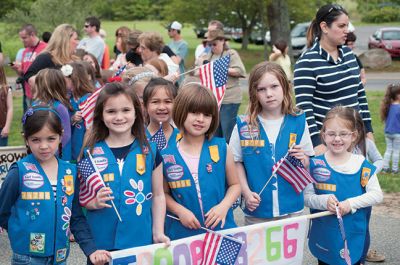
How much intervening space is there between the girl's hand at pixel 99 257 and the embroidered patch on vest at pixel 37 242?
327 mm

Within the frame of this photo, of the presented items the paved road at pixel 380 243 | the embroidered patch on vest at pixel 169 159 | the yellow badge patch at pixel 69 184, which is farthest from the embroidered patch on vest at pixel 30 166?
the paved road at pixel 380 243

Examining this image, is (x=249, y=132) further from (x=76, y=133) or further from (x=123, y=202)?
(x=76, y=133)

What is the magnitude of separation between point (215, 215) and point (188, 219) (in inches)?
6.6

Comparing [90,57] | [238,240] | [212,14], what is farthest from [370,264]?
[212,14]

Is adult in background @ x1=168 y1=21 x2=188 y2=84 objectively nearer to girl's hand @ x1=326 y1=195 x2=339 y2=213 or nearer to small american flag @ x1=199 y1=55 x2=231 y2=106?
small american flag @ x1=199 y1=55 x2=231 y2=106

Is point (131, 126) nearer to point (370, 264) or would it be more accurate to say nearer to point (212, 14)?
point (370, 264)

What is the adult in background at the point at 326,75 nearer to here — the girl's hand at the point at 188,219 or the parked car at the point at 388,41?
the girl's hand at the point at 188,219

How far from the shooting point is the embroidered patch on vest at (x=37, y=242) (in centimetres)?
386

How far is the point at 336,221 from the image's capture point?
4.48m

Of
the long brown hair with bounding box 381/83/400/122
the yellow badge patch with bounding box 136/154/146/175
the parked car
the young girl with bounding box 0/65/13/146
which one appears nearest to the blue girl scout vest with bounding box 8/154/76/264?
the yellow badge patch with bounding box 136/154/146/175

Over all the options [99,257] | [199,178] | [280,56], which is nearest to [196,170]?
[199,178]

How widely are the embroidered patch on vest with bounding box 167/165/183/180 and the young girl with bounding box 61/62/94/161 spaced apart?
2.56 m

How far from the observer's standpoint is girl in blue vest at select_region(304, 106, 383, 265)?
4484 mm

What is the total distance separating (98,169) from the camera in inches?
152
